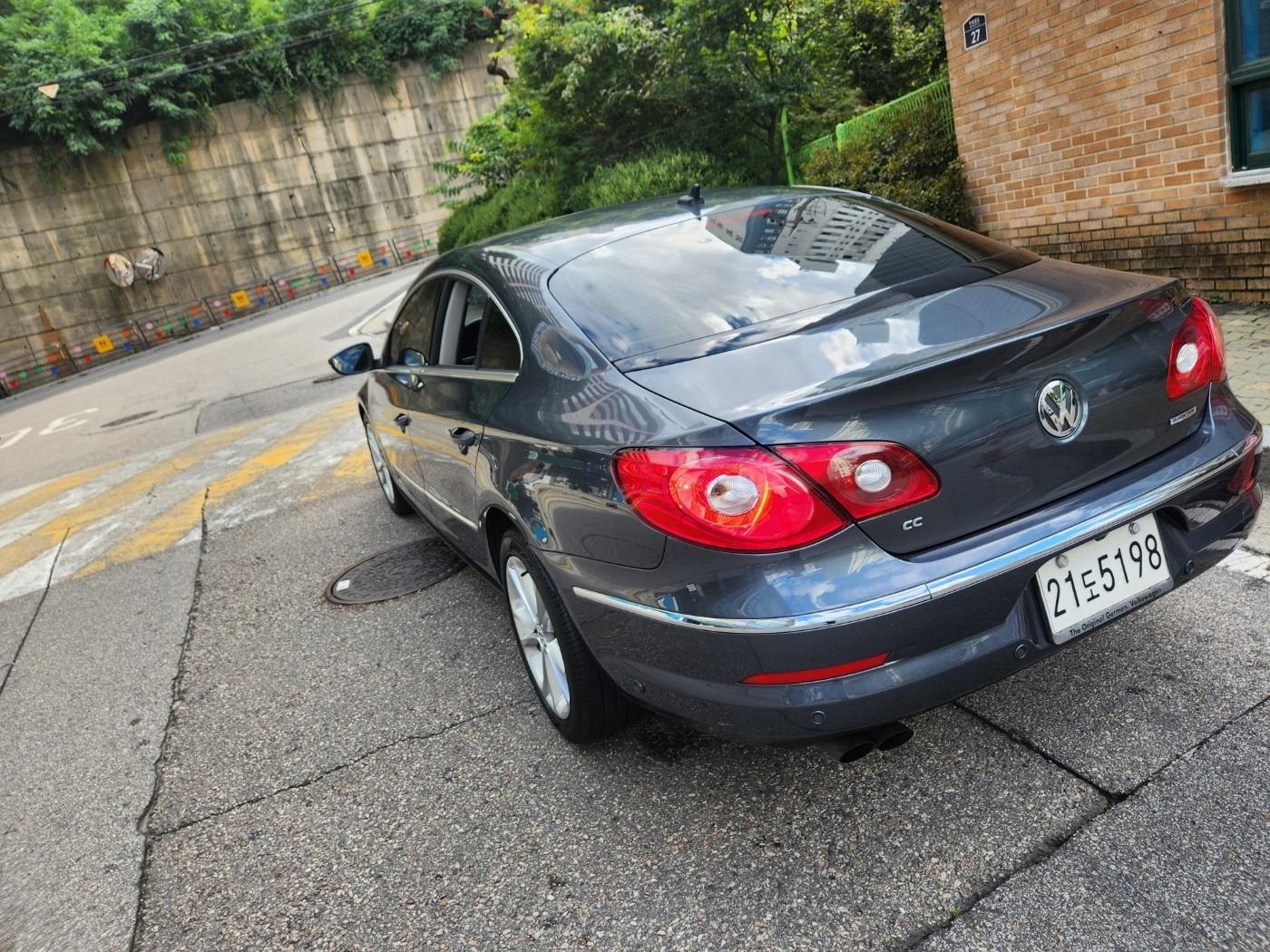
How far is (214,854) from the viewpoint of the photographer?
2.87 meters

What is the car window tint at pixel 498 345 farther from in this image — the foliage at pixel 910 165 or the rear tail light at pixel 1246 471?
the foliage at pixel 910 165

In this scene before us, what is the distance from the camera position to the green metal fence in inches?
335

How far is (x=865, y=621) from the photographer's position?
2057mm

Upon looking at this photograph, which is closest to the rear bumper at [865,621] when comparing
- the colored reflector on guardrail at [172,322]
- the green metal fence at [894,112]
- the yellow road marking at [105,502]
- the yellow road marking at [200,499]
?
the yellow road marking at [200,499]

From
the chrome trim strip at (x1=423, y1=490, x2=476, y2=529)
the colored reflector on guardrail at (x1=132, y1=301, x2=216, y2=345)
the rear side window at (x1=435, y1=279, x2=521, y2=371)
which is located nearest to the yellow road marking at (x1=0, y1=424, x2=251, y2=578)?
the chrome trim strip at (x1=423, y1=490, x2=476, y2=529)

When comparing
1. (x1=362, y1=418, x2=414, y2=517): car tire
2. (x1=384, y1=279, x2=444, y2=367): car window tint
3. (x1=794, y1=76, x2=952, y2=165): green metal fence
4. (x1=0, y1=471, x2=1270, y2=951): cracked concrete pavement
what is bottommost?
(x1=0, y1=471, x2=1270, y2=951): cracked concrete pavement

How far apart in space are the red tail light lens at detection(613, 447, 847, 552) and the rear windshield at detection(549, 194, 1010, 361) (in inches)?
22.2

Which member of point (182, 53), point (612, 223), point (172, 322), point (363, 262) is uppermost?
point (182, 53)

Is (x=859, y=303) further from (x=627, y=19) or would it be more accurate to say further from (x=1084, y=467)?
(x=627, y=19)

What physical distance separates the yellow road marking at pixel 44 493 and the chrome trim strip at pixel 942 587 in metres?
8.08

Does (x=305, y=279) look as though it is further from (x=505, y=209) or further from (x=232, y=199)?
(x=505, y=209)

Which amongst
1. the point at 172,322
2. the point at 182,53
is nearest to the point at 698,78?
the point at 172,322

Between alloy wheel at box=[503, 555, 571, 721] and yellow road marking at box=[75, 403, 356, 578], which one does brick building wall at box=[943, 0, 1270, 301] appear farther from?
yellow road marking at box=[75, 403, 356, 578]

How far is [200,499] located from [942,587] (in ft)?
22.0
